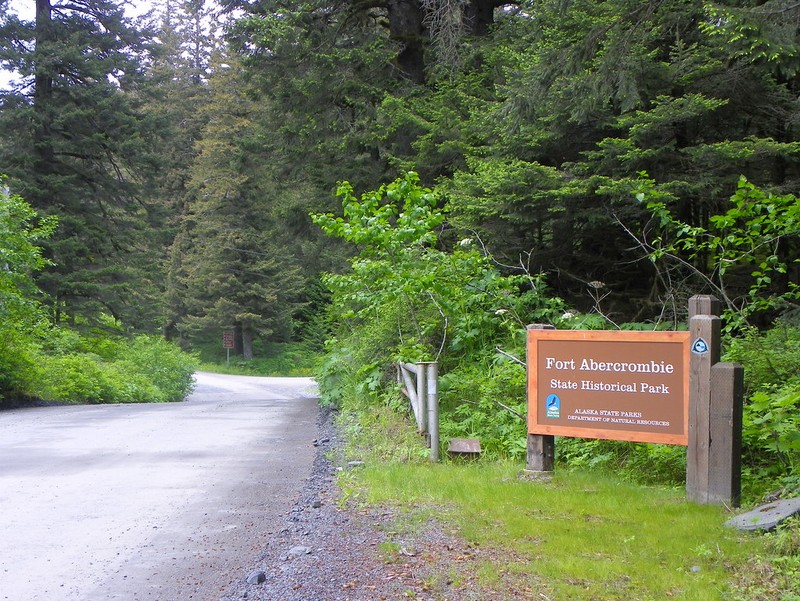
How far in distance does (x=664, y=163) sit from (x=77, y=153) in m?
26.4

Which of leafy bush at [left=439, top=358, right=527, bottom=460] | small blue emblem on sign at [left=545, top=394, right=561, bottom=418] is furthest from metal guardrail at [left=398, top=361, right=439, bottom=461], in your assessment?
small blue emblem on sign at [left=545, top=394, right=561, bottom=418]

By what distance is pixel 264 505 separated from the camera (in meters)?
7.09

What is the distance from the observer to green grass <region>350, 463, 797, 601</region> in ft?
14.7

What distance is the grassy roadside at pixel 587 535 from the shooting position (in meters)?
4.41

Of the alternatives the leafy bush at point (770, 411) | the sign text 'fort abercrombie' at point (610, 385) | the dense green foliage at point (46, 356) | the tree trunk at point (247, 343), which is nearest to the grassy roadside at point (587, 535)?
the sign text 'fort abercrombie' at point (610, 385)

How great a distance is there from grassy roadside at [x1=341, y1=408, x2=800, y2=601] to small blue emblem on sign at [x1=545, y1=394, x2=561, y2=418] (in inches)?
23.7

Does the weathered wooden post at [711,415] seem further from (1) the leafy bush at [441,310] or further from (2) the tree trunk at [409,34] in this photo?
(2) the tree trunk at [409,34]

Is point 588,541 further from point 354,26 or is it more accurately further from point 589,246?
point 354,26

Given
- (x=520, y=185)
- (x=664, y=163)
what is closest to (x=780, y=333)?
(x=664, y=163)

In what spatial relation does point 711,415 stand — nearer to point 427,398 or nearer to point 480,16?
point 427,398

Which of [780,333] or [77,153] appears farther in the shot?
[77,153]

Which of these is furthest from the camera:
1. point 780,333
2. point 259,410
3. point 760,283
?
point 259,410

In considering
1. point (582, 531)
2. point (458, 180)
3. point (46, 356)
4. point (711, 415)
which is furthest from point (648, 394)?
point (46, 356)

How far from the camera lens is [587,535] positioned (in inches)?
214
